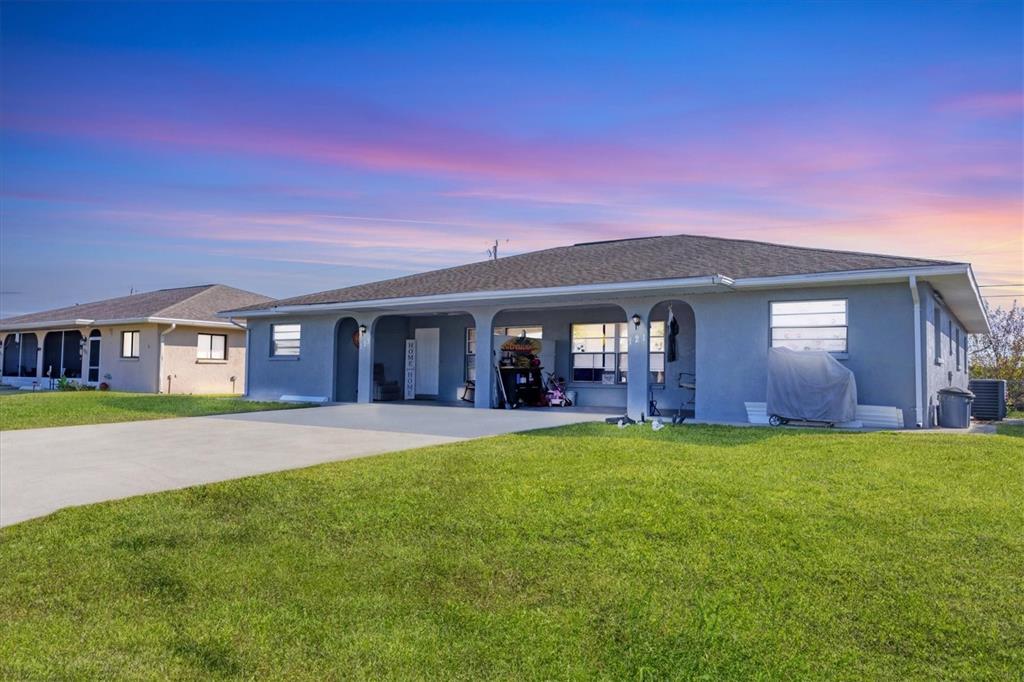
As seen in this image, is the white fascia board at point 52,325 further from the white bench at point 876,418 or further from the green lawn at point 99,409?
the white bench at point 876,418

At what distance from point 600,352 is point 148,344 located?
1731 cm

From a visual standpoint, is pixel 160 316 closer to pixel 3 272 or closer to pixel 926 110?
pixel 3 272

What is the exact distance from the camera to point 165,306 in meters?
25.1

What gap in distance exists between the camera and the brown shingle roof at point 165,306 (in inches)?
965

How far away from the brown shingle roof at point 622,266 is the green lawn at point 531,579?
6349 mm

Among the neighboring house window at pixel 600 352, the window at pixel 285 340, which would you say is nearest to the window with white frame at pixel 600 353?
the neighboring house window at pixel 600 352

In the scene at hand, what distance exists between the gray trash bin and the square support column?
18.8ft

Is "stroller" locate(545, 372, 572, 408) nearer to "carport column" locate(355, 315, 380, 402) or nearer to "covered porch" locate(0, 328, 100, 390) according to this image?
"carport column" locate(355, 315, 380, 402)

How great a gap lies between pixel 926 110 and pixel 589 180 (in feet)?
22.9

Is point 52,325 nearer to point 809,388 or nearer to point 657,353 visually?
point 657,353

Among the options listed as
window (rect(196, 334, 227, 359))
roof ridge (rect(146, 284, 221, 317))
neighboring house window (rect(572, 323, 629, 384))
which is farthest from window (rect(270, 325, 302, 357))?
neighboring house window (rect(572, 323, 629, 384))

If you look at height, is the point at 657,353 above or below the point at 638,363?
above

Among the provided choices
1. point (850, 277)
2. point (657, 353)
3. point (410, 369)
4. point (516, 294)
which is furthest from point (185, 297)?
point (850, 277)

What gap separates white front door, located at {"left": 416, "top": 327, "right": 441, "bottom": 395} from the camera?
774 inches
